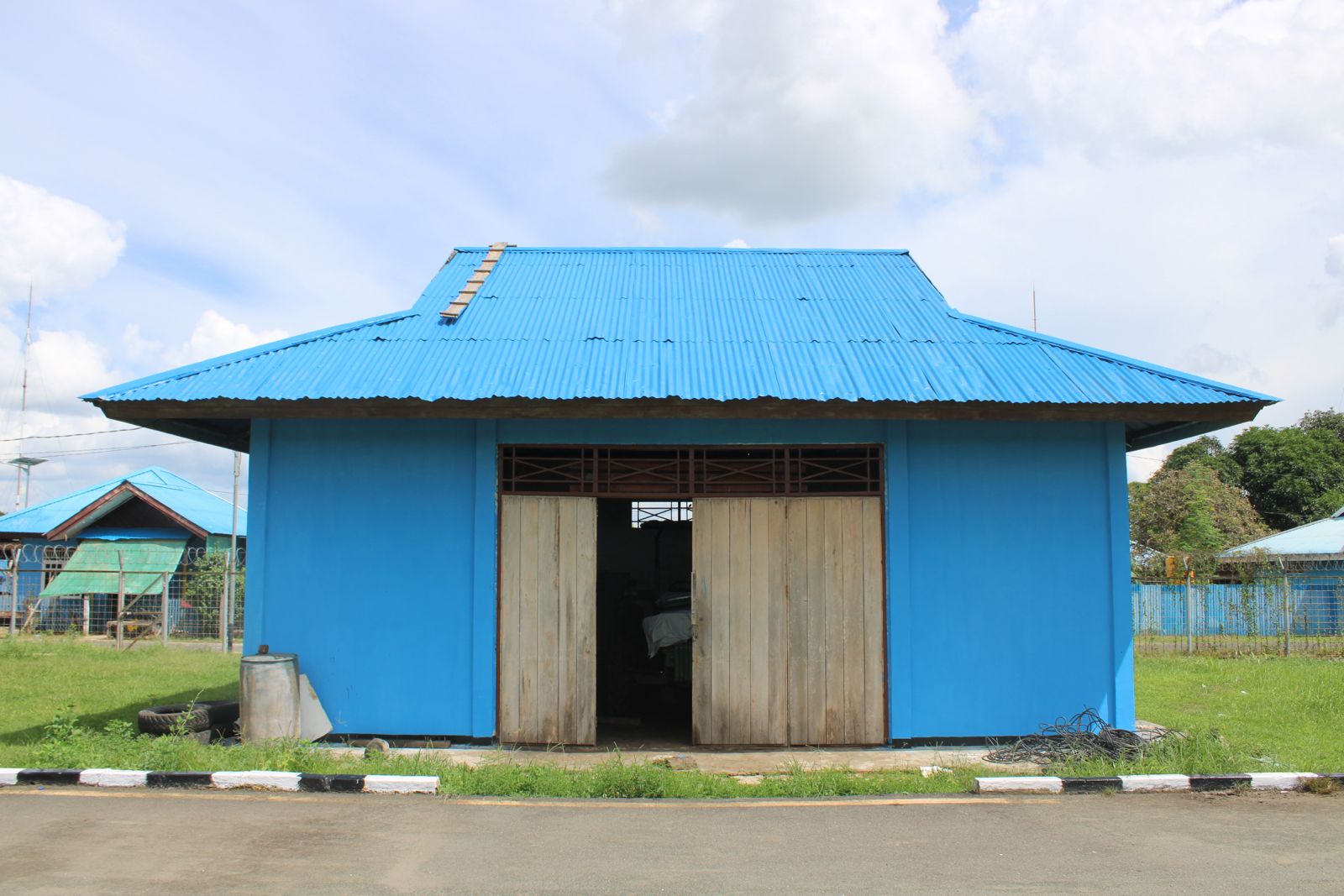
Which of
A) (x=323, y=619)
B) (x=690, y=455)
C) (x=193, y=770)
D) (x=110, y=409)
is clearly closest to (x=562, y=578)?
(x=690, y=455)

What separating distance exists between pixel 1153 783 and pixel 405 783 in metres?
5.24

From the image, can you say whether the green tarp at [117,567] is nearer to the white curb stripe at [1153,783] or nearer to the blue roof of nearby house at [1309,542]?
the white curb stripe at [1153,783]

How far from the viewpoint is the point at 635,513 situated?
15.0m

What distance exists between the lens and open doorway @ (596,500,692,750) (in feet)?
33.2

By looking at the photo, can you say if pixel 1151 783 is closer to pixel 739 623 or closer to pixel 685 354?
pixel 739 623

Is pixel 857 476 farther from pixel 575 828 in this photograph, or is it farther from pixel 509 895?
pixel 509 895

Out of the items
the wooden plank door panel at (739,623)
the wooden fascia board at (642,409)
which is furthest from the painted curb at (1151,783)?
the wooden fascia board at (642,409)

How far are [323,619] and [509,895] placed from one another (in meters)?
4.63

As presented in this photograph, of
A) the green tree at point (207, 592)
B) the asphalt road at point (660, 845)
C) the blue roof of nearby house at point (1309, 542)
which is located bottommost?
the asphalt road at point (660, 845)

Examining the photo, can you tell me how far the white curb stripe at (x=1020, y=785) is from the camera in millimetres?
6895

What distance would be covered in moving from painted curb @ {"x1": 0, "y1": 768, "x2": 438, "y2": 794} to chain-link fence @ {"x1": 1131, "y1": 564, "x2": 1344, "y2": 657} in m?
14.3

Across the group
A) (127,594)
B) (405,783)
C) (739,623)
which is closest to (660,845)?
(405,783)

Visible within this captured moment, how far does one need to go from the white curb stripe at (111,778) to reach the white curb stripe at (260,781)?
51 centimetres

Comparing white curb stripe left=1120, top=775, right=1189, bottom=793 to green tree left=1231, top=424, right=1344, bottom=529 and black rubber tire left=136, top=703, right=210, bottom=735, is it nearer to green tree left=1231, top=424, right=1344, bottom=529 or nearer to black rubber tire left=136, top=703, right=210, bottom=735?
black rubber tire left=136, top=703, right=210, bottom=735
